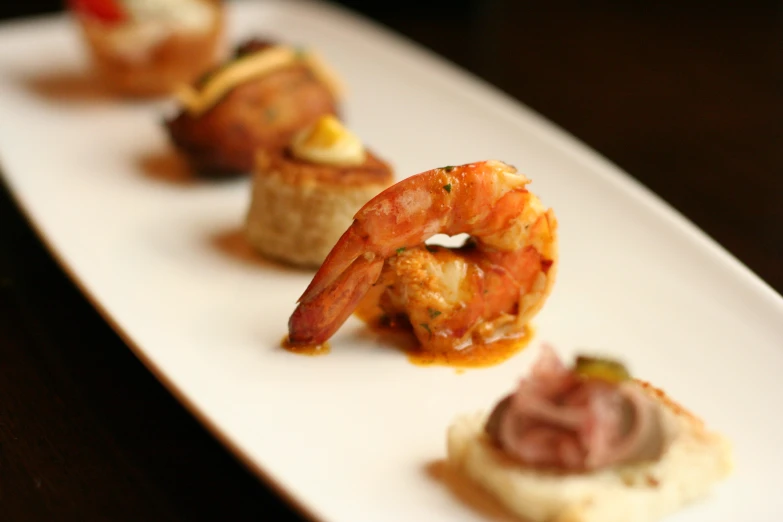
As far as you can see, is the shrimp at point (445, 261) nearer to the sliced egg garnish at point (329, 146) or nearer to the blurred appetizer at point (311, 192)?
the blurred appetizer at point (311, 192)

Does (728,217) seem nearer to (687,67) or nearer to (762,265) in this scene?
(762,265)

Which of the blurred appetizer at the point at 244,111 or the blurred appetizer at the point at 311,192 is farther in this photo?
the blurred appetizer at the point at 244,111

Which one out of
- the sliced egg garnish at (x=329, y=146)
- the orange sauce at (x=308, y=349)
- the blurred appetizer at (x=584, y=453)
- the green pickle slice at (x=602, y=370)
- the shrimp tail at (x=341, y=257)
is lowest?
the orange sauce at (x=308, y=349)

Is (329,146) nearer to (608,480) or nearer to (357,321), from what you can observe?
(357,321)

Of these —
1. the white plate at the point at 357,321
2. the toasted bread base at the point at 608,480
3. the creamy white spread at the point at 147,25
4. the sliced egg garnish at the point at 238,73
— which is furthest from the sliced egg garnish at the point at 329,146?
the creamy white spread at the point at 147,25

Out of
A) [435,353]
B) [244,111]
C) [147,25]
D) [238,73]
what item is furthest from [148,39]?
[435,353]

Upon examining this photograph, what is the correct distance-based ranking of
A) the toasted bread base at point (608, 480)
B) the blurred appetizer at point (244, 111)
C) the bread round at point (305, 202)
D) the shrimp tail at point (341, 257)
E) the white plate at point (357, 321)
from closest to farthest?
the toasted bread base at point (608, 480), the white plate at point (357, 321), the shrimp tail at point (341, 257), the bread round at point (305, 202), the blurred appetizer at point (244, 111)

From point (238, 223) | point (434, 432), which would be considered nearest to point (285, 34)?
point (238, 223)
